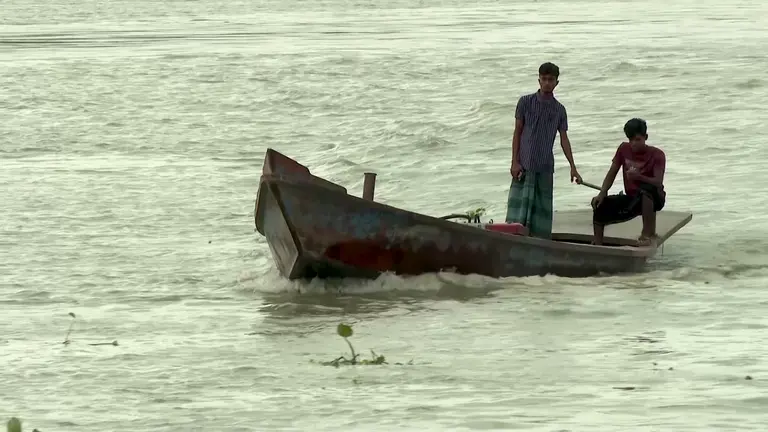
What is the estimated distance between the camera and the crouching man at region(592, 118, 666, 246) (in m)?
10.4

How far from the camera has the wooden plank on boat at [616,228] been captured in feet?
37.0

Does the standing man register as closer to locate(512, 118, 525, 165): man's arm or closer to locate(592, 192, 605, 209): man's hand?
locate(512, 118, 525, 165): man's arm

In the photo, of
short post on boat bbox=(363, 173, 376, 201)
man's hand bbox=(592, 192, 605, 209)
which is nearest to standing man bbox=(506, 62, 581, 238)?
man's hand bbox=(592, 192, 605, 209)

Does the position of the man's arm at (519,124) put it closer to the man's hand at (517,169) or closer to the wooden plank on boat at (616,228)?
the man's hand at (517,169)

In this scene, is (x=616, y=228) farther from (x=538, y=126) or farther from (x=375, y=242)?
(x=375, y=242)

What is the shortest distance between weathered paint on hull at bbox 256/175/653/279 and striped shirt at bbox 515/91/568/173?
0.59 meters

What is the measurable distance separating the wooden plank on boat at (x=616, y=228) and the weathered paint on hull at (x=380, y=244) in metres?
0.67

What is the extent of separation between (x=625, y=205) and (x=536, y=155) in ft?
2.45

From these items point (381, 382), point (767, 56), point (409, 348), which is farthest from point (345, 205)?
point (767, 56)

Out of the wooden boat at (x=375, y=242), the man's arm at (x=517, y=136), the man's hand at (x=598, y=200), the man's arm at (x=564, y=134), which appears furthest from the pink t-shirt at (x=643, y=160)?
the man's arm at (x=517, y=136)

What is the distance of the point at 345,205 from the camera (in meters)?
10.0

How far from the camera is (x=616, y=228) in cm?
1183

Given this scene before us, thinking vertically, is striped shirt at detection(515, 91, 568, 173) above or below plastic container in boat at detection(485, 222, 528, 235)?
above

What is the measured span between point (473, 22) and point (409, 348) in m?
34.9
